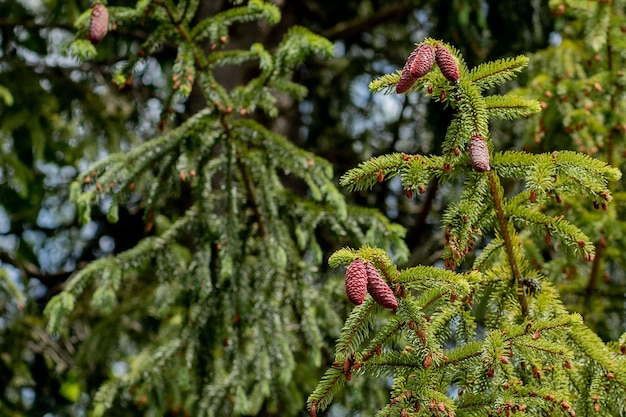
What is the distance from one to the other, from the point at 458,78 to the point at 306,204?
59.4 inches

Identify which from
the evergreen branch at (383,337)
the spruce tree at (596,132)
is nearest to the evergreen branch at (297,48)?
the spruce tree at (596,132)

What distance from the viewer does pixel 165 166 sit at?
297 cm

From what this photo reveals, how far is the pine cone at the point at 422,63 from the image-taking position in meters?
1.63

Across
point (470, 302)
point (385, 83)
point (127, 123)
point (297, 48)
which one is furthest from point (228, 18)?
point (127, 123)

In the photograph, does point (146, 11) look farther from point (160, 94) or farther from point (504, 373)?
point (160, 94)

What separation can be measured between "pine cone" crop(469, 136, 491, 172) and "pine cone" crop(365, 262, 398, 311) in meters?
0.31

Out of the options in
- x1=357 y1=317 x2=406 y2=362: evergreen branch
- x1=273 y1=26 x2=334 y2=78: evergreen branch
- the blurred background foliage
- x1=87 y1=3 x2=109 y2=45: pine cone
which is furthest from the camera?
the blurred background foliage

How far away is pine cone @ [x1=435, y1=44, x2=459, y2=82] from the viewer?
1.70 metres

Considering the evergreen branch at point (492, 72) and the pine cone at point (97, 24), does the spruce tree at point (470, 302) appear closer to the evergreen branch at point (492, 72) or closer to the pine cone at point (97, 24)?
the evergreen branch at point (492, 72)

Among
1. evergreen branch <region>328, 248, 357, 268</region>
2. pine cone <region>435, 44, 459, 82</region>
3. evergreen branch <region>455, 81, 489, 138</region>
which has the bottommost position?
evergreen branch <region>328, 248, 357, 268</region>

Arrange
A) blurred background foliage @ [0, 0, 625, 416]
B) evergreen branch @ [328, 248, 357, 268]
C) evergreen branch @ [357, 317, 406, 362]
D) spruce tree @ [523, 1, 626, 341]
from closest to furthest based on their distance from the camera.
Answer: evergreen branch @ [328, 248, 357, 268] < evergreen branch @ [357, 317, 406, 362] < spruce tree @ [523, 1, 626, 341] < blurred background foliage @ [0, 0, 625, 416]

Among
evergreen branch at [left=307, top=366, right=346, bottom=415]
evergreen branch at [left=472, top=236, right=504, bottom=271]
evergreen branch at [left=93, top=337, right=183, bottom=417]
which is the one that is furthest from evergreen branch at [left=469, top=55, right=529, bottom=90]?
evergreen branch at [left=93, top=337, right=183, bottom=417]

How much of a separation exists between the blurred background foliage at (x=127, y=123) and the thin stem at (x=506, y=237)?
1783 mm

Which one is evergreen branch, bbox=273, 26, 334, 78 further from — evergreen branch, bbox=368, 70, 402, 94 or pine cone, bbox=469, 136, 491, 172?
pine cone, bbox=469, 136, 491, 172
